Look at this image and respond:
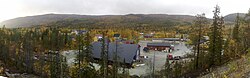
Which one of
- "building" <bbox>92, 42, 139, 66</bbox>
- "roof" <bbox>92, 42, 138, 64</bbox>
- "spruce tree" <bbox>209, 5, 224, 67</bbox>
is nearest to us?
"spruce tree" <bbox>209, 5, 224, 67</bbox>

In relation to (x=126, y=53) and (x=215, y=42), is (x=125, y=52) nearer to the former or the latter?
(x=126, y=53)

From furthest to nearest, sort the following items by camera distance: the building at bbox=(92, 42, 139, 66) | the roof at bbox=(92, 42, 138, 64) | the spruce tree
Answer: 1. the roof at bbox=(92, 42, 138, 64)
2. the building at bbox=(92, 42, 139, 66)
3. the spruce tree

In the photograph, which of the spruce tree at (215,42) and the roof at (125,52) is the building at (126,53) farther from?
the spruce tree at (215,42)

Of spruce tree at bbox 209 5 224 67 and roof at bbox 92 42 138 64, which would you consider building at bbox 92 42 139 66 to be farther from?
spruce tree at bbox 209 5 224 67

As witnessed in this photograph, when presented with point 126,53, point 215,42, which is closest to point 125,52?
point 126,53

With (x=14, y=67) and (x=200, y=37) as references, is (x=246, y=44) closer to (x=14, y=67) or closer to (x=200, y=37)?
(x=200, y=37)

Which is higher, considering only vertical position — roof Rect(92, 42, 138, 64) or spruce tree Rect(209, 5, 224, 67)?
spruce tree Rect(209, 5, 224, 67)

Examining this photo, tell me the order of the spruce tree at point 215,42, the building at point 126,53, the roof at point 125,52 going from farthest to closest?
1. the roof at point 125,52
2. the building at point 126,53
3. the spruce tree at point 215,42

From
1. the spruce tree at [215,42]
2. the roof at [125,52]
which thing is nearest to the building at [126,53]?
the roof at [125,52]

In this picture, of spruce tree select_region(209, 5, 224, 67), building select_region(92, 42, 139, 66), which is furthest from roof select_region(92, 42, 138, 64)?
spruce tree select_region(209, 5, 224, 67)

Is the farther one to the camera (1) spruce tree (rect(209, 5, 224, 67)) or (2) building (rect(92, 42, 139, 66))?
(2) building (rect(92, 42, 139, 66))

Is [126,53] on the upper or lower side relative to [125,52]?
lower

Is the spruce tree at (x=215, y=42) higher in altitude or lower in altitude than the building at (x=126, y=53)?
higher
